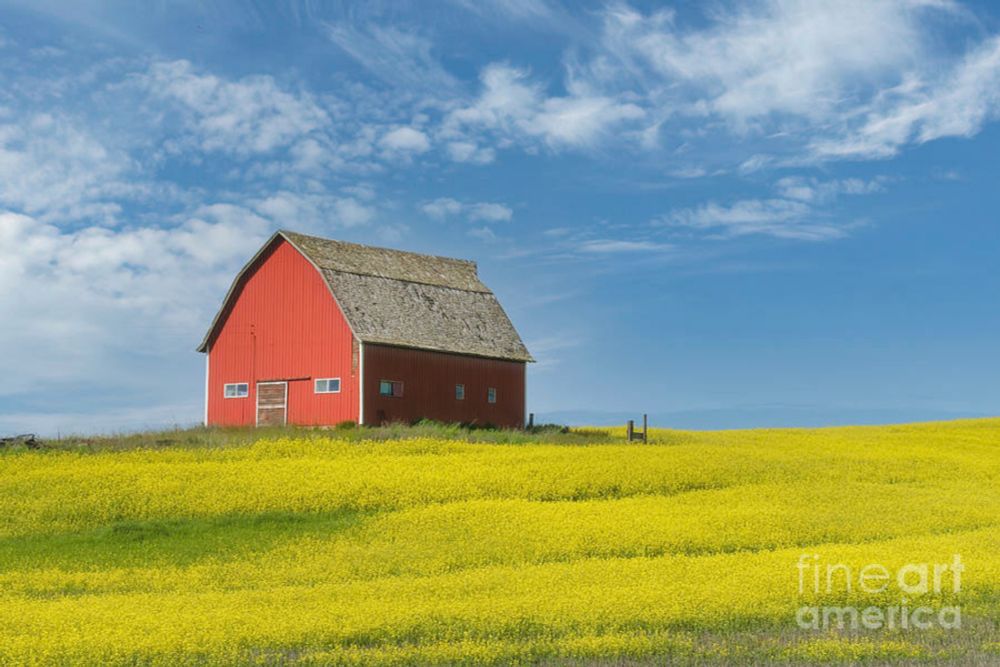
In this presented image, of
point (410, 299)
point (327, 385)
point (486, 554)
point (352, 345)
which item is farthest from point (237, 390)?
point (486, 554)

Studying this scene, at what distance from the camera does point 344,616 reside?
15.8 m

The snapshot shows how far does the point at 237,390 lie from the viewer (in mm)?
47656

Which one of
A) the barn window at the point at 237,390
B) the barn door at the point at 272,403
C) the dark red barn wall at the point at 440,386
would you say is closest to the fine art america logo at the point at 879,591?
the dark red barn wall at the point at 440,386

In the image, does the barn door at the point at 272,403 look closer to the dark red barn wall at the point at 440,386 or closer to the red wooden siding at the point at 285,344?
the red wooden siding at the point at 285,344

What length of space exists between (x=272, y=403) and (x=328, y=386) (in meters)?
3.45

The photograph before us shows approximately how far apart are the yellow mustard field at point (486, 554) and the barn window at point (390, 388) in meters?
7.62

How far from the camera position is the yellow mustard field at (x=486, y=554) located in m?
14.6

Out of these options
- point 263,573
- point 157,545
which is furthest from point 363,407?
point 263,573

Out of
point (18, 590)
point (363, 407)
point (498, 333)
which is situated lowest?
point (18, 590)

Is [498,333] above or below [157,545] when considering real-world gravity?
above

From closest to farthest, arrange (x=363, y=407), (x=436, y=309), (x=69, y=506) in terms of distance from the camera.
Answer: (x=69, y=506), (x=363, y=407), (x=436, y=309)

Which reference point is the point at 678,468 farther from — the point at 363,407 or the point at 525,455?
the point at 363,407

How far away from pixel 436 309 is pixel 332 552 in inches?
1055

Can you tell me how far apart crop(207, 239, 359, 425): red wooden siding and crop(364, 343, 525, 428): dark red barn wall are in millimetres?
1026
